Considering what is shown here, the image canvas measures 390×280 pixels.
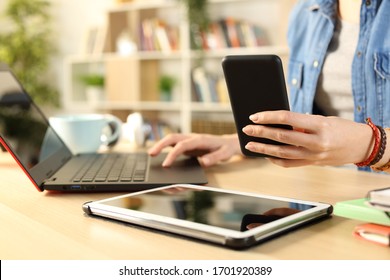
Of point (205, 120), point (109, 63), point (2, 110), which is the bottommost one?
point (205, 120)

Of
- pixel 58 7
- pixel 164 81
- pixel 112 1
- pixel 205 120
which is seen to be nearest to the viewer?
pixel 205 120

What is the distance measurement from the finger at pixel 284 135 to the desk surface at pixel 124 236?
0.11 metres

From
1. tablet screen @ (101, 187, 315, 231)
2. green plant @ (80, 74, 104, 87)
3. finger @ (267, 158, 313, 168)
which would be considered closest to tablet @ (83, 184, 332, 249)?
tablet screen @ (101, 187, 315, 231)

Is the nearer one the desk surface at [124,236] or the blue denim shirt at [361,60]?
the desk surface at [124,236]

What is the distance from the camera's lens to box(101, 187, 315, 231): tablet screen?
61 cm

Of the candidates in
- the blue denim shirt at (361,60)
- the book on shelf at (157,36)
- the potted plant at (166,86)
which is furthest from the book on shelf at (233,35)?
the blue denim shirt at (361,60)

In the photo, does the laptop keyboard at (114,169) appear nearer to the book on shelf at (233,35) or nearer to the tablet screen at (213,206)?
the tablet screen at (213,206)

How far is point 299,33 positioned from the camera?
1.55 metres

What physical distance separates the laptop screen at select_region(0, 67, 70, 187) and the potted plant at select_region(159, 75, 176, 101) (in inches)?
111

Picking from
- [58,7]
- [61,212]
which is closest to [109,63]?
[58,7]

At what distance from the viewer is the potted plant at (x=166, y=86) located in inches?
154
